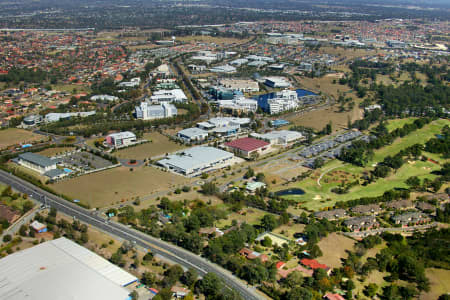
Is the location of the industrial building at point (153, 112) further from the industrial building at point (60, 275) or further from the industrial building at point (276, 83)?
the industrial building at point (60, 275)

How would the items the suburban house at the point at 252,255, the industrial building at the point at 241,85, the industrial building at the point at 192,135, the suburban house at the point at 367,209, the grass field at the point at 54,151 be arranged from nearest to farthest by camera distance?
the suburban house at the point at 252,255
the suburban house at the point at 367,209
the grass field at the point at 54,151
the industrial building at the point at 192,135
the industrial building at the point at 241,85

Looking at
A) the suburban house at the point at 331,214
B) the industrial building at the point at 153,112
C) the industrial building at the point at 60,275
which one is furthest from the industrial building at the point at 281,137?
the industrial building at the point at 60,275

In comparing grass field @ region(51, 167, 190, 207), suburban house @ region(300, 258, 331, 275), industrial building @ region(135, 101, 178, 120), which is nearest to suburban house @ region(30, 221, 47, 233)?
grass field @ region(51, 167, 190, 207)

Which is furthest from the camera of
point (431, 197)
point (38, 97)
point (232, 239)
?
point (38, 97)

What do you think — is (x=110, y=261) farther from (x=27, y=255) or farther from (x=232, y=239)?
(x=232, y=239)

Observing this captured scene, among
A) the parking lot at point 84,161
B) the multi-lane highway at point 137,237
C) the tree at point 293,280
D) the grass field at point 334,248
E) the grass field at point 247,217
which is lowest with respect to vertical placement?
the grass field at point 247,217

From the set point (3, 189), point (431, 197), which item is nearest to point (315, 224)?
point (431, 197)
